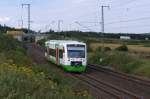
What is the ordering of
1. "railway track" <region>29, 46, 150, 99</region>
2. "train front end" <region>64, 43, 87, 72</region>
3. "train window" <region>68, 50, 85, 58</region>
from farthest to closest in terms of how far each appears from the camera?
"train window" <region>68, 50, 85, 58</region>
"train front end" <region>64, 43, 87, 72</region>
"railway track" <region>29, 46, 150, 99</region>

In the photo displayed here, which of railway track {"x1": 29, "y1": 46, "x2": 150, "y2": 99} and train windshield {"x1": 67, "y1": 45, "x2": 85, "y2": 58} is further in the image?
train windshield {"x1": 67, "y1": 45, "x2": 85, "y2": 58}

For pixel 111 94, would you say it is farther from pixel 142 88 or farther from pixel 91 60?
pixel 91 60

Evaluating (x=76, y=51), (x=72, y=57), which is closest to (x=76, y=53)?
(x=76, y=51)

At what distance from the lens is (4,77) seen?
12.0 meters

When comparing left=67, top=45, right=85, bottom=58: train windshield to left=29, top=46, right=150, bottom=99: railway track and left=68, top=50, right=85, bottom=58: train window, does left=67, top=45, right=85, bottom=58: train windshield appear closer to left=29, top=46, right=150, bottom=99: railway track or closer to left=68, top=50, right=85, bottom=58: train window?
left=68, top=50, right=85, bottom=58: train window

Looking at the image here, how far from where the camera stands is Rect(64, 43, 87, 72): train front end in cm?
4409

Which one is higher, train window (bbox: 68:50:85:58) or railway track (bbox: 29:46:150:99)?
train window (bbox: 68:50:85:58)

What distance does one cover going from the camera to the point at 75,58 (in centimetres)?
4459

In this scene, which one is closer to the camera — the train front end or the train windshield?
the train front end

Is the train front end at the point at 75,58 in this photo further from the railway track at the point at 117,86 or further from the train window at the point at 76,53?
the railway track at the point at 117,86

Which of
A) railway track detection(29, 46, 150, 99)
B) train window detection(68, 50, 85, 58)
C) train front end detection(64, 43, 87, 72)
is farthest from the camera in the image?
train window detection(68, 50, 85, 58)

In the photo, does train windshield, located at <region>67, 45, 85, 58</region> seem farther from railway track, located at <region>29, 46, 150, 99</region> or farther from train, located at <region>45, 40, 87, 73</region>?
railway track, located at <region>29, 46, 150, 99</region>

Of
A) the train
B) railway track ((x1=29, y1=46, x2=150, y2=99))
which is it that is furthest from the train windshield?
railway track ((x1=29, y1=46, x2=150, y2=99))

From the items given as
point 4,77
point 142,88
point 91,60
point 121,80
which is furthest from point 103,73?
point 4,77
